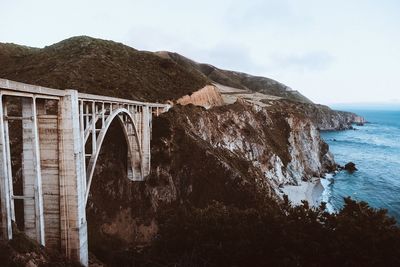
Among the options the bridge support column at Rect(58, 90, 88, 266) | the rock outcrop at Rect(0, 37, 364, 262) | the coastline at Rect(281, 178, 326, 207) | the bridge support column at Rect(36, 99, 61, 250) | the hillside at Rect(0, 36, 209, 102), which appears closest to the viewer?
the bridge support column at Rect(36, 99, 61, 250)

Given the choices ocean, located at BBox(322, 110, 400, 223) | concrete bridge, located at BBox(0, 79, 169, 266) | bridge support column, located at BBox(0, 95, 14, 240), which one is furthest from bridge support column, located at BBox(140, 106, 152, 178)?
ocean, located at BBox(322, 110, 400, 223)

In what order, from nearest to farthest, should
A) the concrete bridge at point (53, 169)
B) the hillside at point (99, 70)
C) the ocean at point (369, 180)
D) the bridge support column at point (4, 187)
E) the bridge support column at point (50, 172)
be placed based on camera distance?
the bridge support column at point (4, 187)
the concrete bridge at point (53, 169)
the bridge support column at point (50, 172)
the ocean at point (369, 180)
the hillside at point (99, 70)

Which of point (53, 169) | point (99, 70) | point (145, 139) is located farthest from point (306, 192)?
point (53, 169)

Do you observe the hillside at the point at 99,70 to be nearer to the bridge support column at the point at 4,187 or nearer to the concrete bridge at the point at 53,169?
the concrete bridge at the point at 53,169

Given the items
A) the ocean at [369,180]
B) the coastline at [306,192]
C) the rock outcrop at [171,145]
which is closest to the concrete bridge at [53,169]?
the rock outcrop at [171,145]

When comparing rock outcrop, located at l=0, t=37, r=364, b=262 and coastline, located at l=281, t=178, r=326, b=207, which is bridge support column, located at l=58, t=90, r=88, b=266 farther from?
coastline, located at l=281, t=178, r=326, b=207

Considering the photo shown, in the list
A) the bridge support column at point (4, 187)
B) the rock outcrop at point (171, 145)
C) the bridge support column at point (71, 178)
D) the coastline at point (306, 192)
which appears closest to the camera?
the bridge support column at point (4, 187)

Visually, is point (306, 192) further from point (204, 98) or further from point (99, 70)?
point (99, 70)

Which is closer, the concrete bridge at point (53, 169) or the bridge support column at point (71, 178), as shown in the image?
the concrete bridge at point (53, 169)

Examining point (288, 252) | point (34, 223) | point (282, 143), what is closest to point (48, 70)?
point (282, 143)
